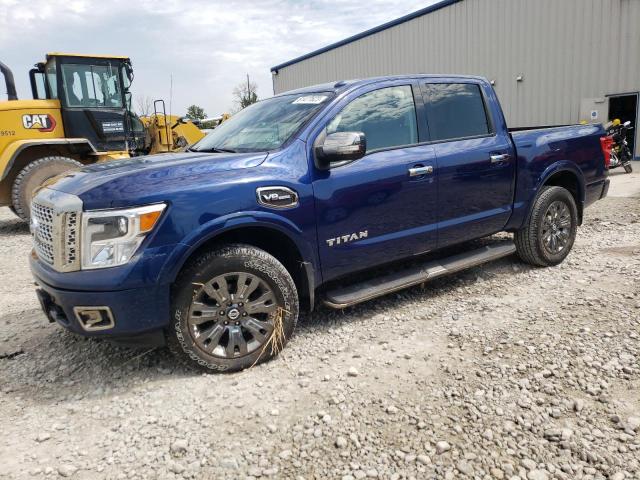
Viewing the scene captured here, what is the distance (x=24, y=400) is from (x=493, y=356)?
2977 mm

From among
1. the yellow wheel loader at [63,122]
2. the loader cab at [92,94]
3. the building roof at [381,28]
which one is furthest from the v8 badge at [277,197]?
the building roof at [381,28]

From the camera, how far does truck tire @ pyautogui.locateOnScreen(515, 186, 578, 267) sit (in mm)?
4727

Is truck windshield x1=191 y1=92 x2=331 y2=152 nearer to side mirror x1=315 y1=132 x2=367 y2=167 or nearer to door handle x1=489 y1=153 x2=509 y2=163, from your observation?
side mirror x1=315 y1=132 x2=367 y2=167

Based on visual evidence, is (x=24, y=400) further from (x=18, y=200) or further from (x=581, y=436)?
(x=18, y=200)

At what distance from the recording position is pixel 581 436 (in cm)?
233

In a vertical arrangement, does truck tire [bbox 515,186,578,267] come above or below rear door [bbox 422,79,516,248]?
below

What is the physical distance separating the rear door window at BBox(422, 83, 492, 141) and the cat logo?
7.09 metres

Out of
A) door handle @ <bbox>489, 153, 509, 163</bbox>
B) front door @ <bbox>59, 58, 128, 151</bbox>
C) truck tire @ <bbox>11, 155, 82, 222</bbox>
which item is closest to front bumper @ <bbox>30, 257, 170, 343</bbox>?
door handle @ <bbox>489, 153, 509, 163</bbox>

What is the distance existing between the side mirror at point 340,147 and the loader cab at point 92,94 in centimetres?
689

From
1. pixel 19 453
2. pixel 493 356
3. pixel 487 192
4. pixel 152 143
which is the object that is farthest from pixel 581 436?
pixel 152 143

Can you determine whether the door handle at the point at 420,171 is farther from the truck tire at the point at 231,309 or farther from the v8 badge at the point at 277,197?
the truck tire at the point at 231,309

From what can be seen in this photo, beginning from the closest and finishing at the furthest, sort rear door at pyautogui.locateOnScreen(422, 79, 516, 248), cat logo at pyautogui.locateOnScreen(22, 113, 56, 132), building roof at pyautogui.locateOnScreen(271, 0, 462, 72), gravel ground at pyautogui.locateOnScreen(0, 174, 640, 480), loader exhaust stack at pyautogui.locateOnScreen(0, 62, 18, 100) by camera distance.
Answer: gravel ground at pyautogui.locateOnScreen(0, 174, 640, 480) < rear door at pyautogui.locateOnScreen(422, 79, 516, 248) < cat logo at pyautogui.locateOnScreen(22, 113, 56, 132) < loader exhaust stack at pyautogui.locateOnScreen(0, 62, 18, 100) < building roof at pyautogui.locateOnScreen(271, 0, 462, 72)

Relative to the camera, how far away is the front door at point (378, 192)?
3.41 m

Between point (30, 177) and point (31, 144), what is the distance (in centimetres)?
58
